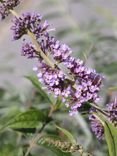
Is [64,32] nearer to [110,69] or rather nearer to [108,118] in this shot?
[110,69]

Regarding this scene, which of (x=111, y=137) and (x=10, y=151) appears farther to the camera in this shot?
(x=10, y=151)

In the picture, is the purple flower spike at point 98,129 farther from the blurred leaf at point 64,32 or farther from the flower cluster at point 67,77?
the blurred leaf at point 64,32

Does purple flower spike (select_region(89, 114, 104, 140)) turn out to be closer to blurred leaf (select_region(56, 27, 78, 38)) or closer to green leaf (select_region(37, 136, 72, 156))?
green leaf (select_region(37, 136, 72, 156))

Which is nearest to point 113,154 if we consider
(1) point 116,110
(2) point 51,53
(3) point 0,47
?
(1) point 116,110

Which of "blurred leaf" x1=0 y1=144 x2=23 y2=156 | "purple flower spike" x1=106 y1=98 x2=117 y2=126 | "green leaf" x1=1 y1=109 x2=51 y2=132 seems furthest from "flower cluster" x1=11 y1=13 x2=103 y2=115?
"blurred leaf" x1=0 y1=144 x2=23 y2=156

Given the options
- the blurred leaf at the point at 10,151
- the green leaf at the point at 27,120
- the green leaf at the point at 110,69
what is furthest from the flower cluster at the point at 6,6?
the green leaf at the point at 110,69

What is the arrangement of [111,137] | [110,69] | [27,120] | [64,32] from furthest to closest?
1. [64,32]
2. [110,69]
3. [27,120]
4. [111,137]

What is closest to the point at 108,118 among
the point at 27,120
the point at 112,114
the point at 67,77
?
the point at 112,114
